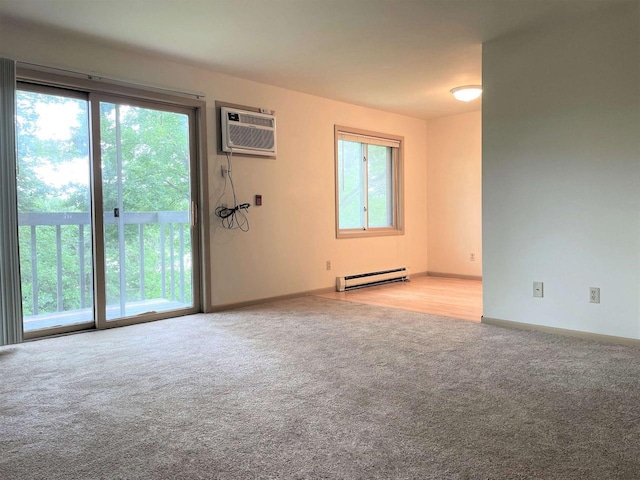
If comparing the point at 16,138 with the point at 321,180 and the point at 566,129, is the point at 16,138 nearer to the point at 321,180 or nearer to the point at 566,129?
the point at 321,180

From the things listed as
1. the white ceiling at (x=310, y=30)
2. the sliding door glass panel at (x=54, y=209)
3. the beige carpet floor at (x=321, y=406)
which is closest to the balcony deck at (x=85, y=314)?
the sliding door glass panel at (x=54, y=209)

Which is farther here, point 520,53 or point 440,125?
point 440,125

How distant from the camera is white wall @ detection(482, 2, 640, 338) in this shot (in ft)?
10.7

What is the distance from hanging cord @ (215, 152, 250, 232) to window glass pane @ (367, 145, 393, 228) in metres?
2.21

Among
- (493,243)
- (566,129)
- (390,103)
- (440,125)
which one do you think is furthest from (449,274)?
(566,129)

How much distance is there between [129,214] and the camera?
13.6 feet

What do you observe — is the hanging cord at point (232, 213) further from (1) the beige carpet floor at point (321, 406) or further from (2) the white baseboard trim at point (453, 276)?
(2) the white baseboard trim at point (453, 276)

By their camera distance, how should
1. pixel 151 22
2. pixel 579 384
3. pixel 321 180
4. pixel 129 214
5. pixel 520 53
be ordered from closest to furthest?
pixel 579 384 → pixel 151 22 → pixel 520 53 → pixel 129 214 → pixel 321 180

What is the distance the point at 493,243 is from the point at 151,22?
318 cm

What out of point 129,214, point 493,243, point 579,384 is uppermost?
point 129,214

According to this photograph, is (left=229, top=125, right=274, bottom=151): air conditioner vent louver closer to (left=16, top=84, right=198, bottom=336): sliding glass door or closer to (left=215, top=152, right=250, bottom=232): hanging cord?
(left=215, top=152, right=250, bottom=232): hanging cord

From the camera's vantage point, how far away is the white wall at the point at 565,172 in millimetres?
3266

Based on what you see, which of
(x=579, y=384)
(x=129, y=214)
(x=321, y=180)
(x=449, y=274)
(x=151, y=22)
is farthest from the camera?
(x=449, y=274)

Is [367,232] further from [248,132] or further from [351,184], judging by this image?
[248,132]
